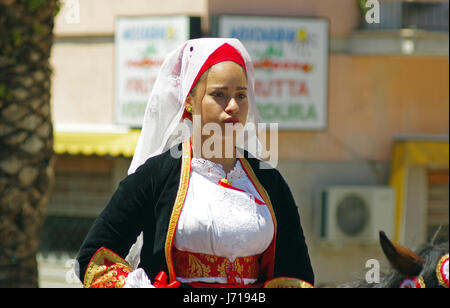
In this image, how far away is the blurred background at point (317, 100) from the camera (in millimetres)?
8961

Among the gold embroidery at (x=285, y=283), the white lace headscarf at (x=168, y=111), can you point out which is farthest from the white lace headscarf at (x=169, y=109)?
the gold embroidery at (x=285, y=283)

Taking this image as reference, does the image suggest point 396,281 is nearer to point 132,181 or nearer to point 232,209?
point 232,209

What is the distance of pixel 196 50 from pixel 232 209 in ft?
1.84

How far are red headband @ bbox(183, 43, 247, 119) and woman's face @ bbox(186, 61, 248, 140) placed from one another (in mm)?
14

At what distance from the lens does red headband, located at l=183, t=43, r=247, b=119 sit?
253 cm

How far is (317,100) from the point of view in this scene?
913 cm

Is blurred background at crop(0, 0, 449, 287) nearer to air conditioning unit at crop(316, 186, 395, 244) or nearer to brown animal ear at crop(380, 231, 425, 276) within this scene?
air conditioning unit at crop(316, 186, 395, 244)

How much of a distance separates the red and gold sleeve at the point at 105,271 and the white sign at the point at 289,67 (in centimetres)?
653

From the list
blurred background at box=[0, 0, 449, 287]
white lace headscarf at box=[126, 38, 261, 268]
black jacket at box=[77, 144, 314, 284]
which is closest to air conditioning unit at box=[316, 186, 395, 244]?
blurred background at box=[0, 0, 449, 287]

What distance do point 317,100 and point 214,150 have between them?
666cm

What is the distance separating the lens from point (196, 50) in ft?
8.48

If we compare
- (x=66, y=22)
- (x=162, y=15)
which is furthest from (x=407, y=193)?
(x=66, y=22)

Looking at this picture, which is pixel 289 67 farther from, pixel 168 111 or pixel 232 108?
pixel 232 108
